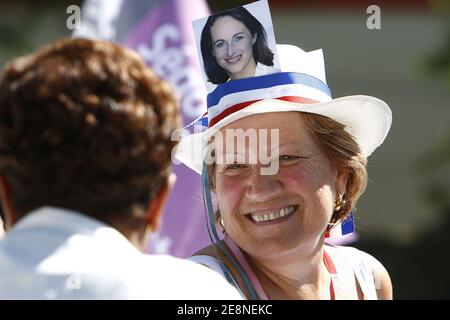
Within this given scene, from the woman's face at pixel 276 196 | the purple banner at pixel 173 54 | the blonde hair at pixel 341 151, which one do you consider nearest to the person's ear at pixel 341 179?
the blonde hair at pixel 341 151

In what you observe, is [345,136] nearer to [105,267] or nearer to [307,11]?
[105,267]

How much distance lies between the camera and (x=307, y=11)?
1160cm

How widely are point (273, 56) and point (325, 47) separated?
29.2ft

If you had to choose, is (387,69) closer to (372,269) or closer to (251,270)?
(372,269)

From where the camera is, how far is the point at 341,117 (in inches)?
113

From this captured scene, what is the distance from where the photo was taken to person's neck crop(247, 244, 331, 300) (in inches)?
108

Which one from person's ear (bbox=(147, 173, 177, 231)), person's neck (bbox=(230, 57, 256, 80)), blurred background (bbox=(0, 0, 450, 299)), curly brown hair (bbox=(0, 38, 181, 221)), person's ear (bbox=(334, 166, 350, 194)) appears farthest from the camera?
blurred background (bbox=(0, 0, 450, 299))

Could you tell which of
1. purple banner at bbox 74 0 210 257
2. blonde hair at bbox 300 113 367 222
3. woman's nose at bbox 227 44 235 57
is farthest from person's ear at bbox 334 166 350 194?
purple banner at bbox 74 0 210 257

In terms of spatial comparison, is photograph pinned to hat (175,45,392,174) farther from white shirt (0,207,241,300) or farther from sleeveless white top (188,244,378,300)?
white shirt (0,207,241,300)

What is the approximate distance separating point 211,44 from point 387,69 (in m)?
8.86

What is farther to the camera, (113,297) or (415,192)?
(415,192)

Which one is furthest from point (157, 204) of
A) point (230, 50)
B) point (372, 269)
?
point (372, 269)

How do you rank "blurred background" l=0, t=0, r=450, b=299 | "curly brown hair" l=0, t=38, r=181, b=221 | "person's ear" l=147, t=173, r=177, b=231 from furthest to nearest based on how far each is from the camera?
"blurred background" l=0, t=0, r=450, b=299 → "person's ear" l=147, t=173, r=177, b=231 → "curly brown hair" l=0, t=38, r=181, b=221

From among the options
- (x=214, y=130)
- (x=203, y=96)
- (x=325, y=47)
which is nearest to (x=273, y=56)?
(x=214, y=130)
